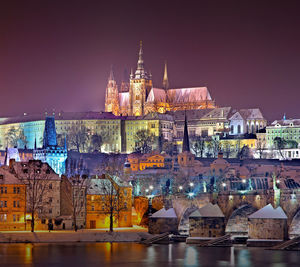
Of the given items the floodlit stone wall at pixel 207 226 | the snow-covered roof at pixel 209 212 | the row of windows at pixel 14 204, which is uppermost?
the row of windows at pixel 14 204

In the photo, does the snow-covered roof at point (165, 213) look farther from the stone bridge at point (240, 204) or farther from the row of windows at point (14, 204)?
the row of windows at point (14, 204)

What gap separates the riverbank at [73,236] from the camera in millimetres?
72188

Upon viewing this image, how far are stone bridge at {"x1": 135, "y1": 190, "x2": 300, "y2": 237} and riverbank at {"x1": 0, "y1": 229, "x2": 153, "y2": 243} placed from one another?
186 inches

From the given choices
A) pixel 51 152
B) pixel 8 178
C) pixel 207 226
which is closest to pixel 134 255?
pixel 207 226

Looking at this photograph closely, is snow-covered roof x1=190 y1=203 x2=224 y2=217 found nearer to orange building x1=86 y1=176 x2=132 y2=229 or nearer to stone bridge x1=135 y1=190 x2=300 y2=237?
stone bridge x1=135 y1=190 x2=300 y2=237

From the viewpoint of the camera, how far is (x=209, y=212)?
2933 inches

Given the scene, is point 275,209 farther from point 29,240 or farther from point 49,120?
point 49,120

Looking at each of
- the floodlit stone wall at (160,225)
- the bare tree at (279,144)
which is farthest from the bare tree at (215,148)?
the floodlit stone wall at (160,225)

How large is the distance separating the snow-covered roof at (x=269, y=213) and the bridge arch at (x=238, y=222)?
383 centimetres

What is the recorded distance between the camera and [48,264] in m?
64.1

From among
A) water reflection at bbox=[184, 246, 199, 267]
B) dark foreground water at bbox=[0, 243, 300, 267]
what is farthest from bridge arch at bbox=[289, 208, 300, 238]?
water reflection at bbox=[184, 246, 199, 267]

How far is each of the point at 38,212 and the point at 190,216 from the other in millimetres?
12721

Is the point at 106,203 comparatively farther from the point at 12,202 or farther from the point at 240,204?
the point at 240,204

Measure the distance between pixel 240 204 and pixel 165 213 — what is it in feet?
21.4
